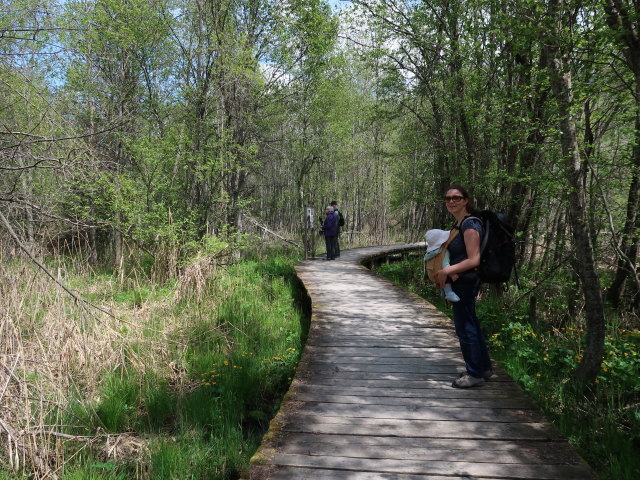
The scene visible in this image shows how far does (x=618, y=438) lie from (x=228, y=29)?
39.4 feet

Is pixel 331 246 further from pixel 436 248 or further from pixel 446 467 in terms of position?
pixel 446 467

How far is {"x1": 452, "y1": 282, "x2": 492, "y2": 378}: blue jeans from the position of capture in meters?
3.06

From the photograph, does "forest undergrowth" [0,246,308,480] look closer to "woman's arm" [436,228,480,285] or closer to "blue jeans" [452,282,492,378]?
"blue jeans" [452,282,492,378]

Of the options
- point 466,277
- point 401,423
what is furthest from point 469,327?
point 401,423

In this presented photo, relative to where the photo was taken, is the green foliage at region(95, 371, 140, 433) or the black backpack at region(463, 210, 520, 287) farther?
the green foliage at region(95, 371, 140, 433)

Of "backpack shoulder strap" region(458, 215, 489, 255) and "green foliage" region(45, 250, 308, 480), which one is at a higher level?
"backpack shoulder strap" region(458, 215, 489, 255)

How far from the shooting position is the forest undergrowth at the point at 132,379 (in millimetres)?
2955

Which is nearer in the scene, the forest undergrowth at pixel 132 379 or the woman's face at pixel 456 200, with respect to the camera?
the forest undergrowth at pixel 132 379

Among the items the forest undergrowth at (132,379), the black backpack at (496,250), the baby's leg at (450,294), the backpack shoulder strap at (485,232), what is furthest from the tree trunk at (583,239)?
the forest undergrowth at (132,379)

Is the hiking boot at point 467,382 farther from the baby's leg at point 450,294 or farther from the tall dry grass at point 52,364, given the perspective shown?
the tall dry grass at point 52,364

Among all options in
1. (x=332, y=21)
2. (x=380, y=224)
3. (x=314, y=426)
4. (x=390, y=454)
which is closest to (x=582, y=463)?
(x=390, y=454)

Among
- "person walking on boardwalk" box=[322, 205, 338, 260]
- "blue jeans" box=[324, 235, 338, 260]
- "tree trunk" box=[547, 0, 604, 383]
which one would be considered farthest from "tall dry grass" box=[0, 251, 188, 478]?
"blue jeans" box=[324, 235, 338, 260]

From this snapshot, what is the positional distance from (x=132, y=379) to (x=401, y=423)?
3408 mm

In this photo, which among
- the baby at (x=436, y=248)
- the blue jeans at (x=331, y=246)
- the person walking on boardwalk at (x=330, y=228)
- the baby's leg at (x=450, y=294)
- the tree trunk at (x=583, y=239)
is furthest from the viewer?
the blue jeans at (x=331, y=246)
